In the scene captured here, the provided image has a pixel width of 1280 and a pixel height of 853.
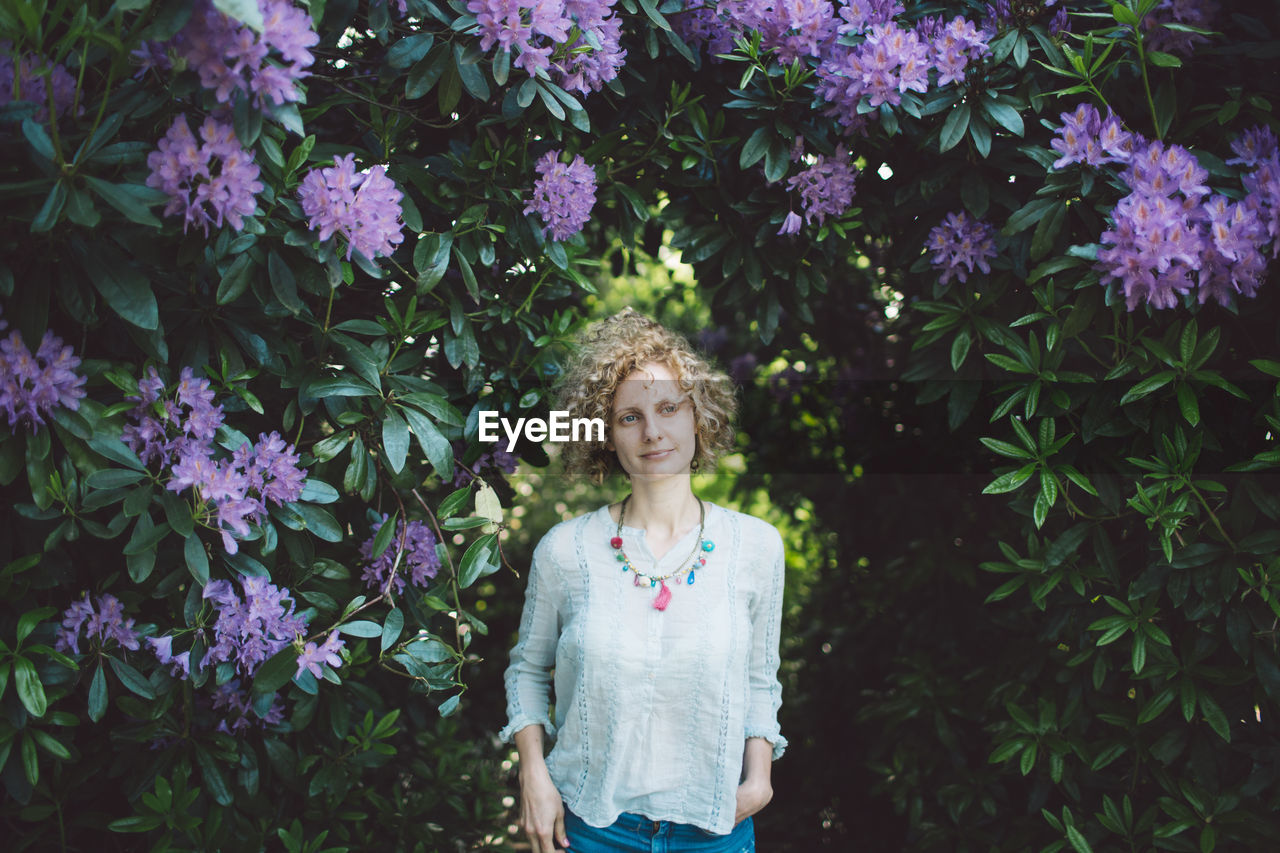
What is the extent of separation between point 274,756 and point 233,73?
4.20 feet

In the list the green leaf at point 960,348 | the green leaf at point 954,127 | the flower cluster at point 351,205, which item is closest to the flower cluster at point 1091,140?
the green leaf at point 954,127

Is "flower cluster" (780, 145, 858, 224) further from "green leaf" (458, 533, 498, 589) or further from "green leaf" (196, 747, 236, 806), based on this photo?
"green leaf" (196, 747, 236, 806)

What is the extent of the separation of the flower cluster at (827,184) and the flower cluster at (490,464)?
2.33ft

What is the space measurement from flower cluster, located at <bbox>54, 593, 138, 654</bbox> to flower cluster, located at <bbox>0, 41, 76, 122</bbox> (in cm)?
74

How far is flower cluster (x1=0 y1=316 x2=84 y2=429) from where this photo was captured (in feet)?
4.19

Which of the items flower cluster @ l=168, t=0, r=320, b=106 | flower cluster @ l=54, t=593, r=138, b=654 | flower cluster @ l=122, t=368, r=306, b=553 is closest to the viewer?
flower cluster @ l=168, t=0, r=320, b=106

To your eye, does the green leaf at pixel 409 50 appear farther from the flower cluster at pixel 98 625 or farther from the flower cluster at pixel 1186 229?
the flower cluster at pixel 1186 229

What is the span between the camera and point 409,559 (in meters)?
1.71

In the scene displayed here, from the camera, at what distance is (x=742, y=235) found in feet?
6.26

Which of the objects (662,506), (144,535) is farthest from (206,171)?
(662,506)

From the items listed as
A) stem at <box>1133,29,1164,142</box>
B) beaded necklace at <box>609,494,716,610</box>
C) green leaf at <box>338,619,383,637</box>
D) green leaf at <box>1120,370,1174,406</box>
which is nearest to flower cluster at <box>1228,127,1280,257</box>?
stem at <box>1133,29,1164,142</box>

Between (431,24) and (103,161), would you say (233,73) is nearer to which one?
(103,161)

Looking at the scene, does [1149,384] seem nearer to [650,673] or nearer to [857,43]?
[857,43]

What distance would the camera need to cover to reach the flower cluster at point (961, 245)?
1.68 meters
